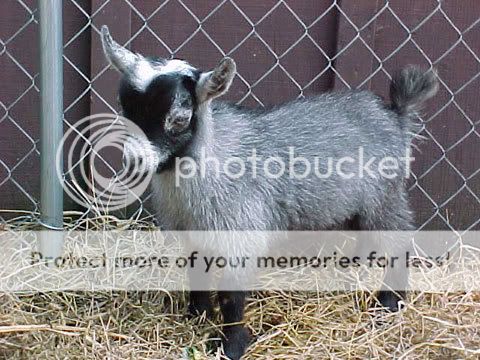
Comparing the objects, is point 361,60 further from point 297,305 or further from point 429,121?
point 297,305

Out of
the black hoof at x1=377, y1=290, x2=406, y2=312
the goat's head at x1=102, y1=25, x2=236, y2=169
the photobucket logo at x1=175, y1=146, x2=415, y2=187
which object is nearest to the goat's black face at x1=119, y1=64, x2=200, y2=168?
the goat's head at x1=102, y1=25, x2=236, y2=169

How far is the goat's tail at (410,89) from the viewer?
2.63m

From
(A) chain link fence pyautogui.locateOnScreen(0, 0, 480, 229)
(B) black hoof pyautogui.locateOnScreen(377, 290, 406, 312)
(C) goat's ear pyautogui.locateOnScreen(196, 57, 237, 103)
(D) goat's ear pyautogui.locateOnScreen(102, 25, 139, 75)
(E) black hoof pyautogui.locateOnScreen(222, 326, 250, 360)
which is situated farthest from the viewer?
(A) chain link fence pyautogui.locateOnScreen(0, 0, 480, 229)

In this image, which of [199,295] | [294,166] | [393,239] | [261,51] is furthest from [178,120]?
[393,239]

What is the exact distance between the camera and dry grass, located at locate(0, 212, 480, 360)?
2.28 m

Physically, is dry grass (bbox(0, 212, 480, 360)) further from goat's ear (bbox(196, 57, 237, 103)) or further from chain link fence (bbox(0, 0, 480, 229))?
goat's ear (bbox(196, 57, 237, 103))

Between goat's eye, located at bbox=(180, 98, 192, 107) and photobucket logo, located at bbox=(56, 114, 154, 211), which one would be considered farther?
photobucket logo, located at bbox=(56, 114, 154, 211)

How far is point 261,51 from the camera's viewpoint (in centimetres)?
283

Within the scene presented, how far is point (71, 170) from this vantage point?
2912 mm

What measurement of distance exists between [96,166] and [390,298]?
106 centimetres

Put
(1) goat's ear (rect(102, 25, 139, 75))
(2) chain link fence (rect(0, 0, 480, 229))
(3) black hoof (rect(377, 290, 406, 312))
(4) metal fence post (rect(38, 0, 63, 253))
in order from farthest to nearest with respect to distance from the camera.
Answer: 1. (2) chain link fence (rect(0, 0, 480, 229))
2. (3) black hoof (rect(377, 290, 406, 312))
3. (4) metal fence post (rect(38, 0, 63, 253))
4. (1) goat's ear (rect(102, 25, 139, 75))

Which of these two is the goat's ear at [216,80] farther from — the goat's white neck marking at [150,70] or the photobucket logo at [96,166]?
the photobucket logo at [96,166]

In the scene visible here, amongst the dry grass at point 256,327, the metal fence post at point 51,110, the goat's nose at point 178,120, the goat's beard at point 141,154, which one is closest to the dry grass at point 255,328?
the dry grass at point 256,327

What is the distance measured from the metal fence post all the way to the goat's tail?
39.8 inches
